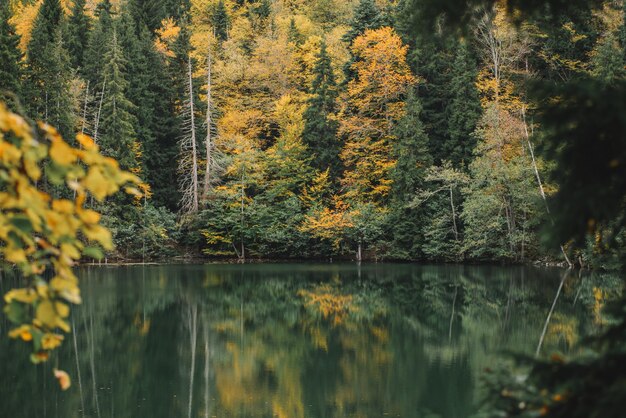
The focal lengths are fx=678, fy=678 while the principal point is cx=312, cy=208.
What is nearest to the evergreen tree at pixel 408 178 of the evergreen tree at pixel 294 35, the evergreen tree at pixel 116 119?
the evergreen tree at pixel 116 119

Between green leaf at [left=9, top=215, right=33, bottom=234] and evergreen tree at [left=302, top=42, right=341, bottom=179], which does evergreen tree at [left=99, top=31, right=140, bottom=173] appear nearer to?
evergreen tree at [left=302, top=42, right=341, bottom=179]

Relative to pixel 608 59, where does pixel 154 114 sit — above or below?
above

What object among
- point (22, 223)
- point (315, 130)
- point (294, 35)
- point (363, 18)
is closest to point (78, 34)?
point (294, 35)

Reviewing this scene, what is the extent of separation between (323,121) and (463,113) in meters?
7.58

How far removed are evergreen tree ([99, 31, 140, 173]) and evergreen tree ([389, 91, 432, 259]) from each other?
1356 cm

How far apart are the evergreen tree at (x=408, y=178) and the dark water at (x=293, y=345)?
812 cm

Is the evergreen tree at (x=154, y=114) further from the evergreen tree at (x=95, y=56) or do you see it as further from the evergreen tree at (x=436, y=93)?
the evergreen tree at (x=436, y=93)

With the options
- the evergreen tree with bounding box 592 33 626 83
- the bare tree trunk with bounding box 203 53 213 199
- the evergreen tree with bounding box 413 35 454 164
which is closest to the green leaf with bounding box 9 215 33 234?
the evergreen tree with bounding box 592 33 626 83

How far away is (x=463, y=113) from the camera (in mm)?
33312

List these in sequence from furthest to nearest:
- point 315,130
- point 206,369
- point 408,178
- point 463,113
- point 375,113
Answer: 1. point 315,130
2. point 375,113
3. point 463,113
4. point 408,178
5. point 206,369

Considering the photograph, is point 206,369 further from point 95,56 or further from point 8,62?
point 95,56

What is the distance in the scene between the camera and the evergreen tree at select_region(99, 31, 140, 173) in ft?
114

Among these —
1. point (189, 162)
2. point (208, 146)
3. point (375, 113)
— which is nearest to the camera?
point (375, 113)

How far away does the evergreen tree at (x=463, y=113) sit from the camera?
108ft
